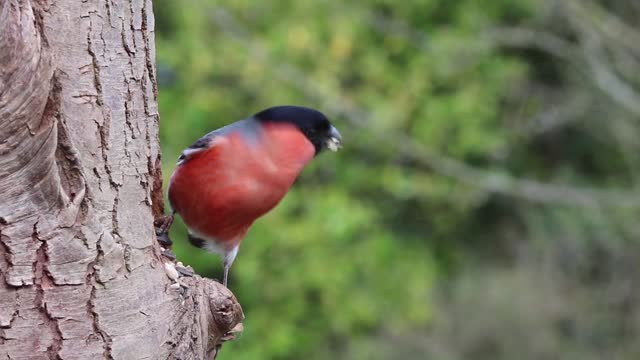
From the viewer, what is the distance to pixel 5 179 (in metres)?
1.95

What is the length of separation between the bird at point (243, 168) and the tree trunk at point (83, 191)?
753 millimetres

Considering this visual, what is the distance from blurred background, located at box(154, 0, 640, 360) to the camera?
6.59m

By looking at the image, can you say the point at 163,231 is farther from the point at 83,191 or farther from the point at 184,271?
the point at 83,191

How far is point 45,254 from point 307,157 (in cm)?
130

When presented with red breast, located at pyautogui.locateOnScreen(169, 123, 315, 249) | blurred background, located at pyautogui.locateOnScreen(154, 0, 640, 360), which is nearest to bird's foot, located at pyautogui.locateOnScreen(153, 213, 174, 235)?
red breast, located at pyautogui.locateOnScreen(169, 123, 315, 249)

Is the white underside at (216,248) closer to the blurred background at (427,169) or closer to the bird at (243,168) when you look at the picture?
the bird at (243,168)

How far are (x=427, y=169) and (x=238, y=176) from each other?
4.25 meters

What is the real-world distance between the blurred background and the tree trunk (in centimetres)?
359

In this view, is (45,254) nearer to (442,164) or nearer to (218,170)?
(218,170)

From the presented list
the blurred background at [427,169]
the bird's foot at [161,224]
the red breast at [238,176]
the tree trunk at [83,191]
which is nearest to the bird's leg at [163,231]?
the bird's foot at [161,224]

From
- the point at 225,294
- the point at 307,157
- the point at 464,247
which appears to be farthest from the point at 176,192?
the point at 464,247

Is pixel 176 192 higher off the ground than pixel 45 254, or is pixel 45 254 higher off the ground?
pixel 45 254

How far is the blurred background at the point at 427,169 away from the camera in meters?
6.59

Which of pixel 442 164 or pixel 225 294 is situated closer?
pixel 225 294
